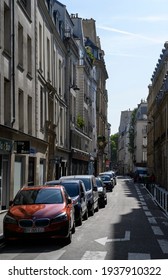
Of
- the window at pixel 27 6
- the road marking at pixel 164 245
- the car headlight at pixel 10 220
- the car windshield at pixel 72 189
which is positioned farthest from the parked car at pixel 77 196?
the window at pixel 27 6

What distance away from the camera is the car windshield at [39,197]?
48.1 ft

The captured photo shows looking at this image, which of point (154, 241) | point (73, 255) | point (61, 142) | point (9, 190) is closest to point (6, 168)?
point (9, 190)

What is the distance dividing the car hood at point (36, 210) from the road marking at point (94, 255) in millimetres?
1913

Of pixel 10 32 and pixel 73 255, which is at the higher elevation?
pixel 10 32

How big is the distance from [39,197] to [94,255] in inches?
153

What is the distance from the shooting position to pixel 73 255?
38.0 feet

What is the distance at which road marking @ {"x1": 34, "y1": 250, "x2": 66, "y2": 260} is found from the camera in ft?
37.0

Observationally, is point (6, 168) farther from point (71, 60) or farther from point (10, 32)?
point (71, 60)

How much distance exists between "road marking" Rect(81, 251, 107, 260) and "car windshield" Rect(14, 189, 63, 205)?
293cm

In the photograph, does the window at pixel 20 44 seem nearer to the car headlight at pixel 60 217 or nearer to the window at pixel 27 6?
the window at pixel 27 6

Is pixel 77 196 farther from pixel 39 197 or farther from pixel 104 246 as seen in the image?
pixel 104 246

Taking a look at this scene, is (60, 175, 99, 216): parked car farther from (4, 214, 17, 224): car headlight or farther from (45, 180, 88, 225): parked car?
(4, 214, 17, 224): car headlight
